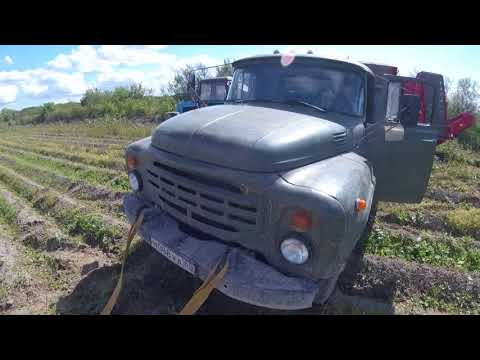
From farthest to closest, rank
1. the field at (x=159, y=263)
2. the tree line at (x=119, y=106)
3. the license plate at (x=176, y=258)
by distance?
the tree line at (x=119, y=106) < the field at (x=159, y=263) < the license plate at (x=176, y=258)

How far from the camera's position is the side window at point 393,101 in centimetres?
427

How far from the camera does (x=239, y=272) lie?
2.70 meters

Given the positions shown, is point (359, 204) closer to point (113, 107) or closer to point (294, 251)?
point (294, 251)

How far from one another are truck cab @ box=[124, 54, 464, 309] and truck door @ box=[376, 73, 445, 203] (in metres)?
0.01

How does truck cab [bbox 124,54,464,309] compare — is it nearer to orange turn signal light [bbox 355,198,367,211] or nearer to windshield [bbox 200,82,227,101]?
orange turn signal light [bbox 355,198,367,211]

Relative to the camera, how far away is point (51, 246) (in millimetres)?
4797

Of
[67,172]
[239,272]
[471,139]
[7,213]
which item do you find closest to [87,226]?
[7,213]

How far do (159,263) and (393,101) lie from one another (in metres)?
3.52

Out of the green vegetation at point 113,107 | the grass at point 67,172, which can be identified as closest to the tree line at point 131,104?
the green vegetation at point 113,107

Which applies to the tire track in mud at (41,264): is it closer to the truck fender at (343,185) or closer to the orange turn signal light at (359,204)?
the truck fender at (343,185)

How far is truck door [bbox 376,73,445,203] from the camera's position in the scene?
420 centimetres

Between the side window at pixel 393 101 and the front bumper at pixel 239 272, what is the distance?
99.5 inches

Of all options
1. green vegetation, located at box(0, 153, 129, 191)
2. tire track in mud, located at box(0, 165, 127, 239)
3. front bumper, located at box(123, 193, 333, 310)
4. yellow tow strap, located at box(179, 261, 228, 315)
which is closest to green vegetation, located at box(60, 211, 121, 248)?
tire track in mud, located at box(0, 165, 127, 239)
